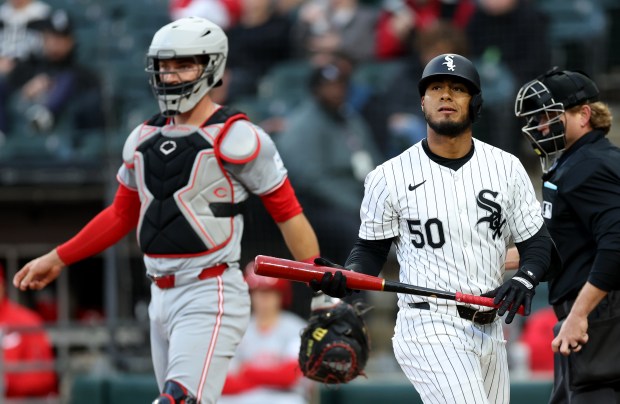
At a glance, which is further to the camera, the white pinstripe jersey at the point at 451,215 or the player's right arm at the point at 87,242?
the player's right arm at the point at 87,242

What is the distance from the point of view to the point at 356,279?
4.90m

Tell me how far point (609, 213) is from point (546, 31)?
6.25 m

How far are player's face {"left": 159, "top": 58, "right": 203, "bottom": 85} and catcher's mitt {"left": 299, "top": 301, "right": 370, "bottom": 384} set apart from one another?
4.35ft

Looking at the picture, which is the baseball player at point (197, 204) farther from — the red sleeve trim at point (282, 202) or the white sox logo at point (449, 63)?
the white sox logo at point (449, 63)

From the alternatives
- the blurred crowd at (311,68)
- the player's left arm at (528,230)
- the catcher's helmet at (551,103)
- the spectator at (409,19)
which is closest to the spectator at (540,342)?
the blurred crowd at (311,68)

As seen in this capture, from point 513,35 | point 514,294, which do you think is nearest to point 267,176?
point 514,294

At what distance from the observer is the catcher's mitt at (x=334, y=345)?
19.5 ft

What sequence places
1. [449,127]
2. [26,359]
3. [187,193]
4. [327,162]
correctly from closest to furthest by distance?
[449,127]
[187,193]
[26,359]
[327,162]

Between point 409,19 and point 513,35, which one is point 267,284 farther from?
point 513,35

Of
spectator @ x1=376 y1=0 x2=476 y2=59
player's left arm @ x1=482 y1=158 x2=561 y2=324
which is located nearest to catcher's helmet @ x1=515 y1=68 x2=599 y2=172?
player's left arm @ x1=482 y1=158 x2=561 y2=324

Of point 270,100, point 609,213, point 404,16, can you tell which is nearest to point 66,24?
point 270,100

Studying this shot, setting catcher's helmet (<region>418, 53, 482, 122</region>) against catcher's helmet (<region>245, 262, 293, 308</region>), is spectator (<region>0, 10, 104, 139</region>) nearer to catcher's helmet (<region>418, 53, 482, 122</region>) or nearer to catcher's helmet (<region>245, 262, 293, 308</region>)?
catcher's helmet (<region>245, 262, 293, 308</region>)

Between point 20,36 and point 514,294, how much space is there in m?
8.96

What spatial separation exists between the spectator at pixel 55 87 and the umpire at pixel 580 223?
6.86 m
